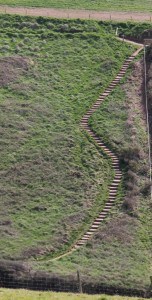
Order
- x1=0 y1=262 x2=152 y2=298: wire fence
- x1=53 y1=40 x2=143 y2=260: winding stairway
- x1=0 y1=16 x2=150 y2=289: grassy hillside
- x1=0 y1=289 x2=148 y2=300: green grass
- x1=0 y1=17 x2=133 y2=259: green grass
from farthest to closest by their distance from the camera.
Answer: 1. x1=0 y1=17 x2=133 y2=259: green grass
2. x1=53 y1=40 x2=143 y2=260: winding stairway
3. x1=0 y1=16 x2=150 y2=289: grassy hillside
4. x1=0 y1=262 x2=152 y2=298: wire fence
5. x1=0 y1=289 x2=148 y2=300: green grass

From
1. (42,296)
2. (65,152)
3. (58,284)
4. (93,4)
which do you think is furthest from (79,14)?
(42,296)

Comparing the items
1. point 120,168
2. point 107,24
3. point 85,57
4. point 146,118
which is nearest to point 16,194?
point 120,168

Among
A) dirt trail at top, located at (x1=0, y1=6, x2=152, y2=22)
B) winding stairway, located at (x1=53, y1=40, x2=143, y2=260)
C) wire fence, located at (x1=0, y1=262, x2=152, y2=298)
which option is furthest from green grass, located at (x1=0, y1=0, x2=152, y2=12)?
wire fence, located at (x1=0, y1=262, x2=152, y2=298)

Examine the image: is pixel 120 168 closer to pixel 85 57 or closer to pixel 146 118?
pixel 146 118

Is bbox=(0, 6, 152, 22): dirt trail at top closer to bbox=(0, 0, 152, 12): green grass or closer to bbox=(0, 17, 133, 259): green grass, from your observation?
bbox=(0, 0, 152, 12): green grass

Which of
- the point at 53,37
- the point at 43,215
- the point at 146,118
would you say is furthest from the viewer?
the point at 53,37

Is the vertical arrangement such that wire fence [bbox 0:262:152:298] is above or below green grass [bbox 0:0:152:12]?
below
